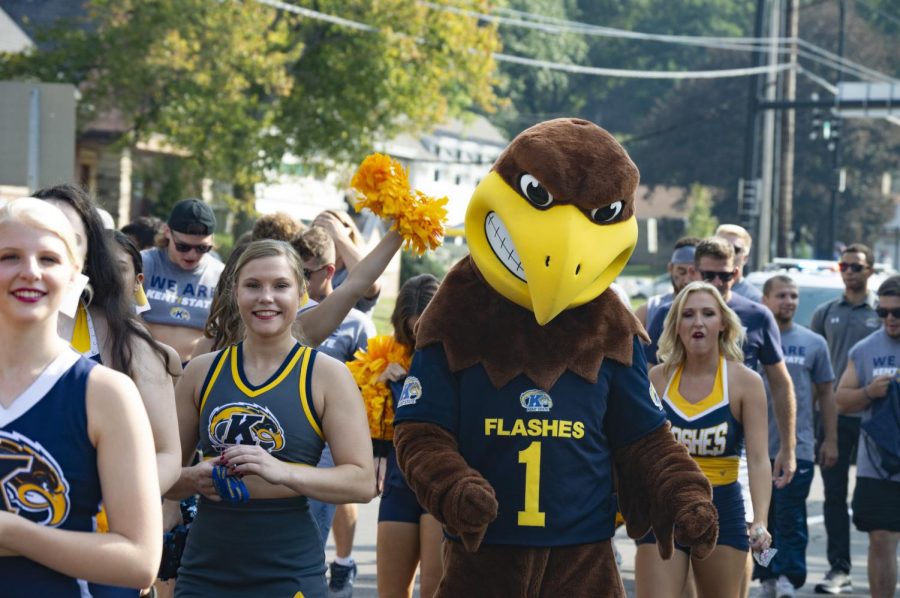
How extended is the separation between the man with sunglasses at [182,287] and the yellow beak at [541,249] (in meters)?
3.39

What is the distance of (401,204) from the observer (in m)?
5.46

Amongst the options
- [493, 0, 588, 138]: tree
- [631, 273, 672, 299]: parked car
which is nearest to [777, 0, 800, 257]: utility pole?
[631, 273, 672, 299]: parked car

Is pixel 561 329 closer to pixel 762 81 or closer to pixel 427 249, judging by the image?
pixel 427 249

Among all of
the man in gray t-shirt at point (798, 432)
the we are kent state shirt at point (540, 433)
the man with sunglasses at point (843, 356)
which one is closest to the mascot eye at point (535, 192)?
the we are kent state shirt at point (540, 433)

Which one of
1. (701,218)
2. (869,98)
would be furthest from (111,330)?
(701,218)

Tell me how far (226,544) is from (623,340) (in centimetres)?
145

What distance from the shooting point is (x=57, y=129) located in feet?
35.3

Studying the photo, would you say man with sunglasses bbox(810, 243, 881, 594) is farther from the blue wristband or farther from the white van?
the blue wristband

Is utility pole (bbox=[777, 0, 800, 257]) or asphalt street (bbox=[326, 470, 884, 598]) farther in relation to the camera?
utility pole (bbox=[777, 0, 800, 257])

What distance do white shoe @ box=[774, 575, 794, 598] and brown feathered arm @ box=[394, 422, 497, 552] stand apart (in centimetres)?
504

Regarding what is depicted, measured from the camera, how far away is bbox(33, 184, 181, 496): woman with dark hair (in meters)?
3.97

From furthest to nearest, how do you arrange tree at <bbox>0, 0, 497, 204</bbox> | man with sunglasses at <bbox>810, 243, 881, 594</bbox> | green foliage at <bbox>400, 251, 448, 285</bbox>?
green foliage at <bbox>400, 251, 448, 285</bbox> → tree at <bbox>0, 0, 497, 204</bbox> → man with sunglasses at <bbox>810, 243, 881, 594</bbox>

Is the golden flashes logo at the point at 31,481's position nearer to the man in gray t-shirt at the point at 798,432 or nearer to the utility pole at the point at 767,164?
the man in gray t-shirt at the point at 798,432

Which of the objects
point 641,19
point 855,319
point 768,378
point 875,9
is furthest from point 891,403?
point 641,19
